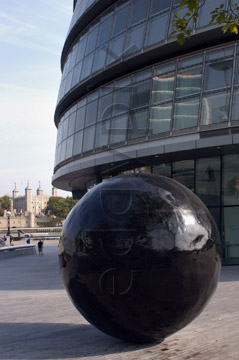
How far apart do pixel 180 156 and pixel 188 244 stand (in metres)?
14.9

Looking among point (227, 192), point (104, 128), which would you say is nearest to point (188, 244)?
point (227, 192)

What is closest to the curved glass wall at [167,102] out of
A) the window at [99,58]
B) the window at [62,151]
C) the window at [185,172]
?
the window at [99,58]

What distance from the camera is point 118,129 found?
22.6m

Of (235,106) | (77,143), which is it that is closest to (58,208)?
(77,143)

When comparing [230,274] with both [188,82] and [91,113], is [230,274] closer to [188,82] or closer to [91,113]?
[188,82]

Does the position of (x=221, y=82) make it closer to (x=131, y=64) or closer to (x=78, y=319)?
(x=131, y=64)

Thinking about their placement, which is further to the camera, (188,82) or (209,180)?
(209,180)

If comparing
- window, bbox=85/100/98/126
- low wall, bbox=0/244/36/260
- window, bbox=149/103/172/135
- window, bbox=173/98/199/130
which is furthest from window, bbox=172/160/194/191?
low wall, bbox=0/244/36/260

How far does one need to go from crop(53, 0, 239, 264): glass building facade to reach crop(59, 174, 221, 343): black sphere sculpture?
12.1 metres

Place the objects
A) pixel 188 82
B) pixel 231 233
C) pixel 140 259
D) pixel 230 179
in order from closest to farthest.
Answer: pixel 140 259 → pixel 188 82 → pixel 230 179 → pixel 231 233

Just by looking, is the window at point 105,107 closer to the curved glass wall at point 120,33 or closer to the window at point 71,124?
the curved glass wall at point 120,33

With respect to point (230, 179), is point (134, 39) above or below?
above

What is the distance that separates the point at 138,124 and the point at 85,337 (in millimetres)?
14834

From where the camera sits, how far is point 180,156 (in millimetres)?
21484
